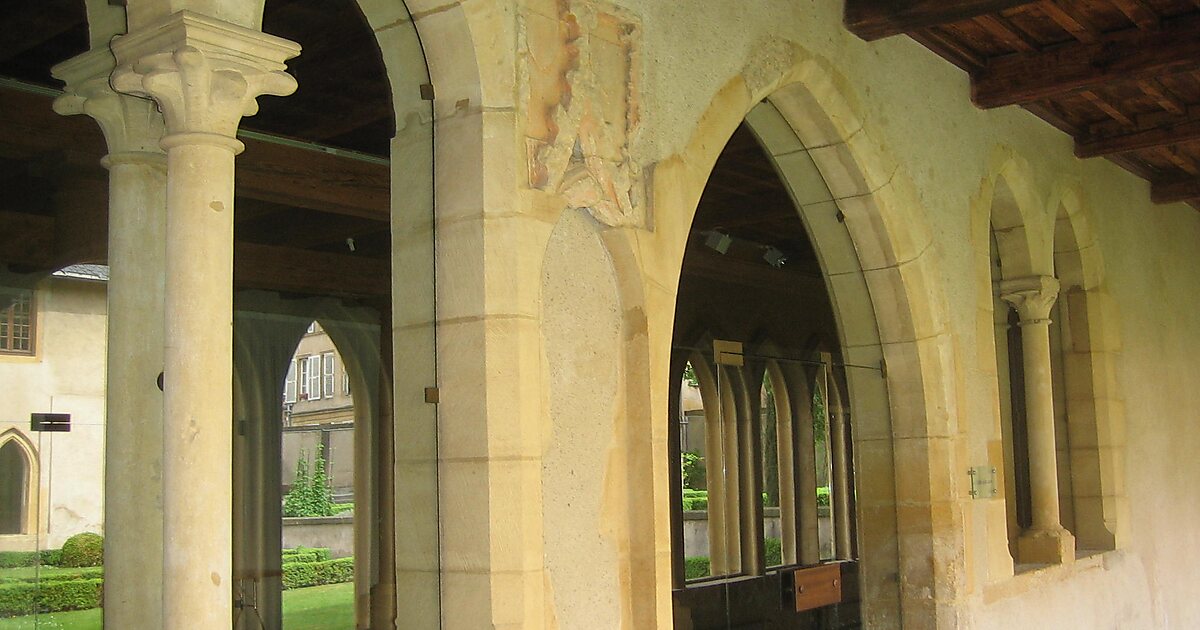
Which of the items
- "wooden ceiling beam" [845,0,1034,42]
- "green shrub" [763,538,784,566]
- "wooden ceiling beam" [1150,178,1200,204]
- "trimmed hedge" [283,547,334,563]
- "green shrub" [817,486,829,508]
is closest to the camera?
"trimmed hedge" [283,547,334,563]

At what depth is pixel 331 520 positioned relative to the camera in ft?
14.4

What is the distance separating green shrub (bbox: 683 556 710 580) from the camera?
7191mm

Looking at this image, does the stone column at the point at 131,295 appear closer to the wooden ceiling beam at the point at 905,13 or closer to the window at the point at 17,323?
the window at the point at 17,323

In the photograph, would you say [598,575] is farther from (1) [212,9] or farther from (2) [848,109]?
(2) [848,109]

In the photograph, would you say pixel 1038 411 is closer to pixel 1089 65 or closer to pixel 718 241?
pixel 1089 65

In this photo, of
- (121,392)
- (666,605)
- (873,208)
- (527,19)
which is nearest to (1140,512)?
(873,208)

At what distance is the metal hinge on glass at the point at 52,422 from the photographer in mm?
2999

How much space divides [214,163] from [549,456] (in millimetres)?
1226

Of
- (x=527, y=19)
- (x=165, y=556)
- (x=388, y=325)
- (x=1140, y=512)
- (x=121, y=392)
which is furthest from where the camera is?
(x=1140, y=512)

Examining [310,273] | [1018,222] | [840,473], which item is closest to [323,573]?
[310,273]

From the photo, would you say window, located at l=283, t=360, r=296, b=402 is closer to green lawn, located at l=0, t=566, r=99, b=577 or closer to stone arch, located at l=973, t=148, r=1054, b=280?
green lawn, located at l=0, t=566, r=99, b=577

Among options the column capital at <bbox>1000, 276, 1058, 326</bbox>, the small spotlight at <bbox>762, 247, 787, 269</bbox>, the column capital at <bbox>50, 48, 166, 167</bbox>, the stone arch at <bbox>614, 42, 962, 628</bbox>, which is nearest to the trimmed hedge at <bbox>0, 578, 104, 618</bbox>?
the column capital at <bbox>50, 48, 166, 167</bbox>

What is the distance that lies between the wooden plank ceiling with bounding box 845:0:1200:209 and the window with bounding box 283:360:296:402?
2.73 m

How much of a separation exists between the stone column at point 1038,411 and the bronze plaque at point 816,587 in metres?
1.01
